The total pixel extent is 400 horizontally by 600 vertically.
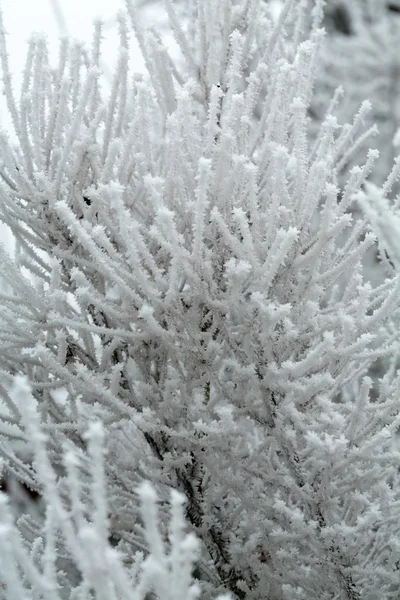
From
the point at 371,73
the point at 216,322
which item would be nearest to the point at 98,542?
the point at 216,322

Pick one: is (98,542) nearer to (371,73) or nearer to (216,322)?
(216,322)

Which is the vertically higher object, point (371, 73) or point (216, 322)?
point (371, 73)

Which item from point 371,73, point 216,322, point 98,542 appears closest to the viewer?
point 98,542

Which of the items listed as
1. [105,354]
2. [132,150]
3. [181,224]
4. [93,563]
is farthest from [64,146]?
[93,563]

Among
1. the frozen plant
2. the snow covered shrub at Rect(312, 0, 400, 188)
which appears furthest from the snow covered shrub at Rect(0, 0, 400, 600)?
the snow covered shrub at Rect(312, 0, 400, 188)

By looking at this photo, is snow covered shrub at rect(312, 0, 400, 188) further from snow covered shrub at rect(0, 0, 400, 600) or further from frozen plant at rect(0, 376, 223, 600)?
frozen plant at rect(0, 376, 223, 600)

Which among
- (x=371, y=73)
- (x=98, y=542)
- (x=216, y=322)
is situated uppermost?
(x=371, y=73)

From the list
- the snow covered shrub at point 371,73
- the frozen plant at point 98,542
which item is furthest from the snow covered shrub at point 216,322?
the snow covered shrub at point 371,73

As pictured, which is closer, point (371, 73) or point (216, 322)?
point (216, 322)

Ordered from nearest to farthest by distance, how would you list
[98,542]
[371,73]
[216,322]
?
1. [98,542]
2. [216,322]
3. [371,73]
